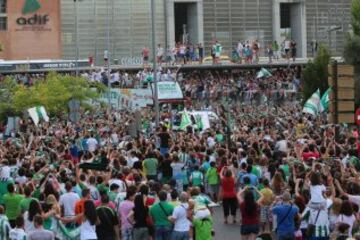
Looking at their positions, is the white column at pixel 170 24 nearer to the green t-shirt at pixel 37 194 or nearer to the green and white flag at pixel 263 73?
the green and white flag at pixel 263 73

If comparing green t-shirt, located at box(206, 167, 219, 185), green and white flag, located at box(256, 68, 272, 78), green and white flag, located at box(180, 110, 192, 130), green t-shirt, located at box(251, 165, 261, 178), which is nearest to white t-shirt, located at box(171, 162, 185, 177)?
green t-shirt, located at box(206, 167, 219, 185)

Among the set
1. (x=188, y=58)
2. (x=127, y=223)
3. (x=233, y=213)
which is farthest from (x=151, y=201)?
(x=188, y=58)

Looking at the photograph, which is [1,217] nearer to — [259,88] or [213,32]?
[259,88]

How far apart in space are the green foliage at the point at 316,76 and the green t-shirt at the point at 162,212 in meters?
31.7

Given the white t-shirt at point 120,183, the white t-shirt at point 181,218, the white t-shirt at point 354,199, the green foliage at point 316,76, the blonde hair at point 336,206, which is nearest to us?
the blonde hair at point 336,206

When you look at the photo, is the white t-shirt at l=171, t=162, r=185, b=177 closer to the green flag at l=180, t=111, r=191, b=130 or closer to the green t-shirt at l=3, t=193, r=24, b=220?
the green t-shirt at l=3, t=193, r=24, b=220

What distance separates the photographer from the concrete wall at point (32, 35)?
77.4m

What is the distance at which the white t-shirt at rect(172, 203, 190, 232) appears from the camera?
59.9 ft

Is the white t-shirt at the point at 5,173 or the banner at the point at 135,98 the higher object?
the banner at the point at 135,98

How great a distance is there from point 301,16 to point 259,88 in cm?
2189

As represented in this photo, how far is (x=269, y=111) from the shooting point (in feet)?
162

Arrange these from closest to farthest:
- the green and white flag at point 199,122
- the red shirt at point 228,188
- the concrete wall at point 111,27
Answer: the red shirt at point 228,188 < the green and white flag at point 199,122 < the concrete wall at point 111,27

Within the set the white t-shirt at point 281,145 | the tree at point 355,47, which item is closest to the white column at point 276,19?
the tree at point 355,47

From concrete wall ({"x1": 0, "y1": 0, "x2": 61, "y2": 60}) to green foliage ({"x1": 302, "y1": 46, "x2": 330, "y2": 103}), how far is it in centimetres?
2943
